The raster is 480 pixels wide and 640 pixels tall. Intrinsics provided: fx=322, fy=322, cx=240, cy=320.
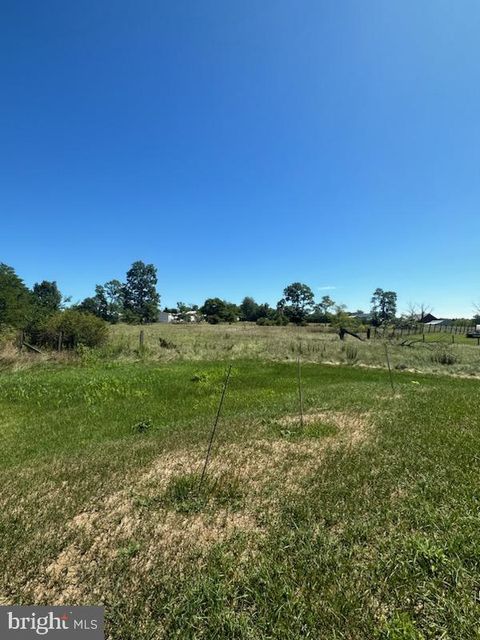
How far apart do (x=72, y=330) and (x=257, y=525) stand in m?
21.3

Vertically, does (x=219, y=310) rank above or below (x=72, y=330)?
above

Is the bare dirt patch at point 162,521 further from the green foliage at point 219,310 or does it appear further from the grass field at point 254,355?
the green foliage at point 219,310

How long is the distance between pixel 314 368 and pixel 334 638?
17.9 metres

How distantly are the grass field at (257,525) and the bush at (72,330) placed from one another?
1388 centimetres

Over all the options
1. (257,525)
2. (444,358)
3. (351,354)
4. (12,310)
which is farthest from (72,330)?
(444,358)

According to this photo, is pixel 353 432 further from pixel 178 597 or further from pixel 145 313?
pixel 145 313

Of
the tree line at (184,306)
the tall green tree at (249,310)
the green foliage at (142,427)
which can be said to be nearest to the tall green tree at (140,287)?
the tree line at (184,306)

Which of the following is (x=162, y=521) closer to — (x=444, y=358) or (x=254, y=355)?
(x=254, y=355)

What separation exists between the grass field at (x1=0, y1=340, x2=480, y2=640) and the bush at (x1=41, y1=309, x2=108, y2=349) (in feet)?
45.6

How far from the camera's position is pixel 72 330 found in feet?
71.4

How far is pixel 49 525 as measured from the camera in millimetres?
4051

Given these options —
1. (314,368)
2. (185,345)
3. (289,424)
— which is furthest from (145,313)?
(289,424)

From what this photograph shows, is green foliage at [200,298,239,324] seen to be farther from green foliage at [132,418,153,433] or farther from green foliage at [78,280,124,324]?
green foliage at [132,418,153,433]

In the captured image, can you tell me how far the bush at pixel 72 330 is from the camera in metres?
21.6
